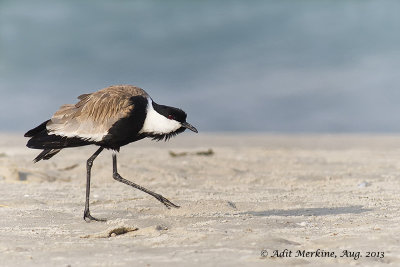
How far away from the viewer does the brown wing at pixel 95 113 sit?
25.8 ft

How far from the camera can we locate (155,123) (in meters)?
7.91

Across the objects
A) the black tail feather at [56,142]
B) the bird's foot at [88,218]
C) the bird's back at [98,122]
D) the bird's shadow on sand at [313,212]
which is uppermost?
the bird's back at [98,122]

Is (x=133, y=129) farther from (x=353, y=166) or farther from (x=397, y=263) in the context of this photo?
(x=353, y=166)

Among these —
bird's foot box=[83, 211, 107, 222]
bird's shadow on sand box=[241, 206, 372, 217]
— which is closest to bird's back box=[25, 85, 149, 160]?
bird's foot box=[83, 211, 107, 222]

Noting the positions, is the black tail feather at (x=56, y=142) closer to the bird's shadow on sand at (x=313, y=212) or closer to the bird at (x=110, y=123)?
the bird at (x=110, y=123)

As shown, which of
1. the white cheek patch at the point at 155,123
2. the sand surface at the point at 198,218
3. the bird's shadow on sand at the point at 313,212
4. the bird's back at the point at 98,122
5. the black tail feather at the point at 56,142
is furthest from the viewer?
the bird's shadow on sand at the point at 313,212

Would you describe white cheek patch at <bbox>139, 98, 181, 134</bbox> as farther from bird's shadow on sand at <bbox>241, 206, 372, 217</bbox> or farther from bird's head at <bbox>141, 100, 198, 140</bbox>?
bird's shadow on sand at <bbox>241, 206, 372, 217</bbox>

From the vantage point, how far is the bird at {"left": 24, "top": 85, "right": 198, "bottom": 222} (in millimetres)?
7812

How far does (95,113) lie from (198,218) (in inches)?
69.4

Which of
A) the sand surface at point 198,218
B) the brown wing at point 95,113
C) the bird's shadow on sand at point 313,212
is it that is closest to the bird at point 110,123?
the brown wing at point 95,113

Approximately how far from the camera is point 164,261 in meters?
5.31

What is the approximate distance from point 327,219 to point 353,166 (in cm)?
939

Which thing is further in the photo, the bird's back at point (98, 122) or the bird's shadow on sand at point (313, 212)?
the bird's shadow on sand at point (313, 212)

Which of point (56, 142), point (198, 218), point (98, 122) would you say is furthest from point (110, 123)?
point (198, 218)
